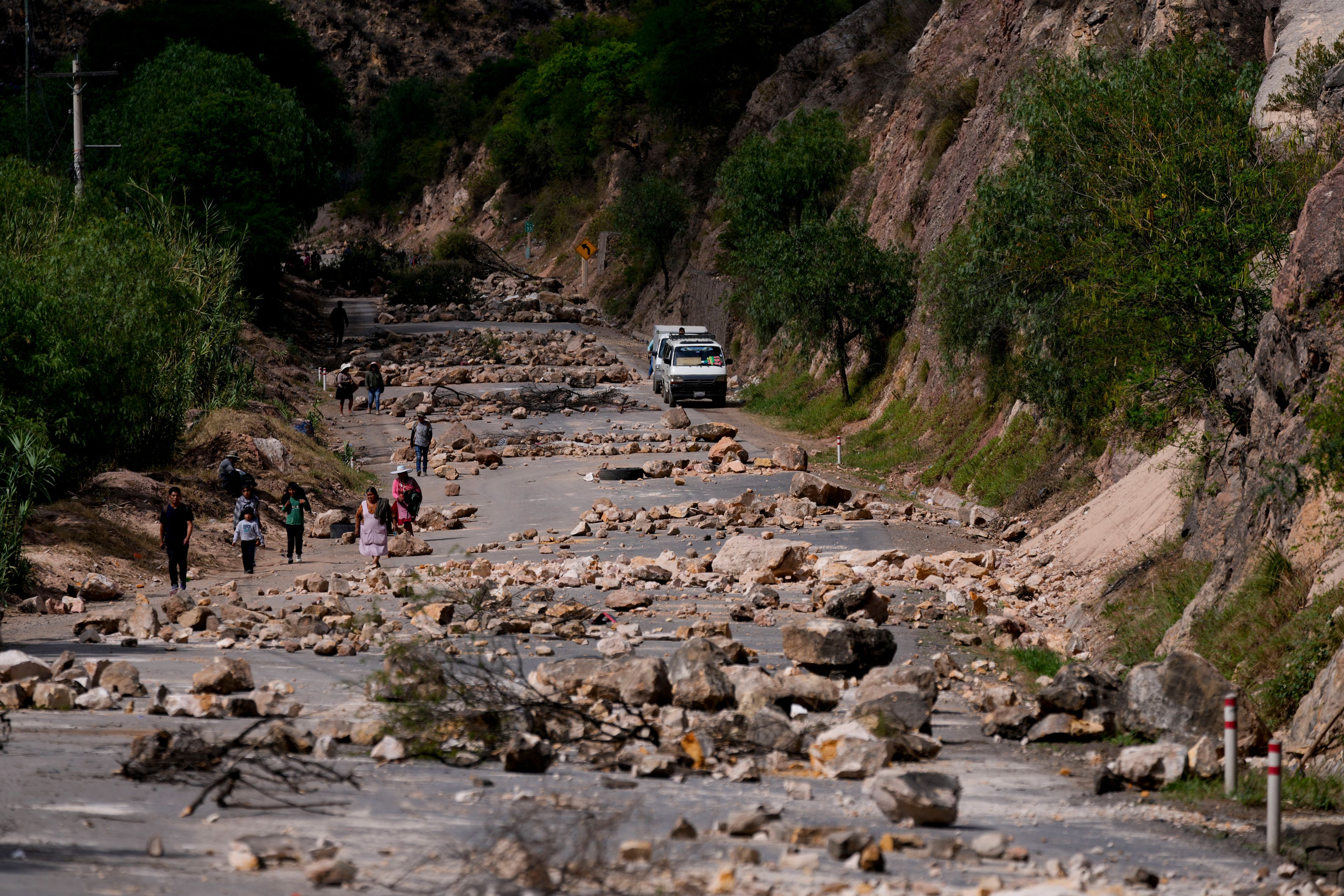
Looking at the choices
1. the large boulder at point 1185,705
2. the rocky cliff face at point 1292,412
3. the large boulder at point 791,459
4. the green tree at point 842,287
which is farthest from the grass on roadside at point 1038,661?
the green tree at point 842,287

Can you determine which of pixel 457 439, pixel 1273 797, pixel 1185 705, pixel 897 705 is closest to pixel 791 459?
pixel 457 439

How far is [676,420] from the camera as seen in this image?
38.9 metres

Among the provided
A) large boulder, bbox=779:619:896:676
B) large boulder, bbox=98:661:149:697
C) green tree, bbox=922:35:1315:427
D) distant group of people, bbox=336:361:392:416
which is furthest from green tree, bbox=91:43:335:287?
large boulder, bbox=779:619:896:676

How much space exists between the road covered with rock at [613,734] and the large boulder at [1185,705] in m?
Result: 0.02

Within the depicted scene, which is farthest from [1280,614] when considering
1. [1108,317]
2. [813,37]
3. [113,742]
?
[813,37]

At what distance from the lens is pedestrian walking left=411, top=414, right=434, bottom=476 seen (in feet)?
104

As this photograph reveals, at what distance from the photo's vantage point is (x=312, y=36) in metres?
117

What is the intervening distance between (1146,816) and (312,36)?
118540 millimetres

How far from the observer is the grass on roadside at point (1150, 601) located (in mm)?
14766

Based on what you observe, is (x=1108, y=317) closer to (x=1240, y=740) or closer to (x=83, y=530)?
(x=1240, y=740)

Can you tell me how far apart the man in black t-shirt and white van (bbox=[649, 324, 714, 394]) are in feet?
85.3

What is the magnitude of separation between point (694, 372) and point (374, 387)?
10047 millimetres

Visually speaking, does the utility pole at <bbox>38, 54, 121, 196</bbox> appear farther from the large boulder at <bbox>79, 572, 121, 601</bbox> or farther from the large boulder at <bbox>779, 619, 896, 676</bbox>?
the large boulder at <bbox>779, 619, 896, 676</bbox>

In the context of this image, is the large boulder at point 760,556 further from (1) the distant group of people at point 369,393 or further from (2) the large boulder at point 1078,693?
(1) the distant group of people at point 369,393
